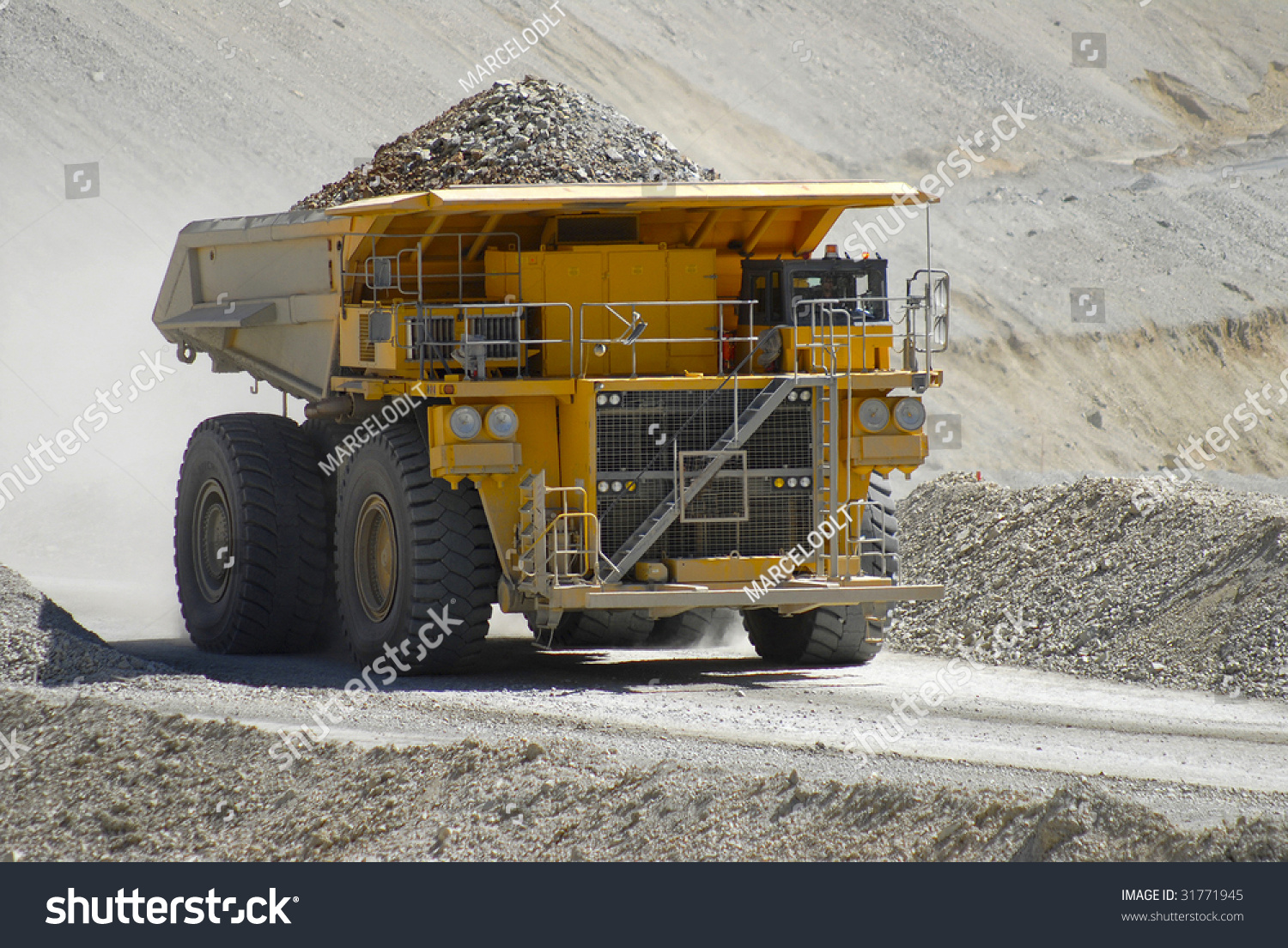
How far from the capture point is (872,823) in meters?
6.62

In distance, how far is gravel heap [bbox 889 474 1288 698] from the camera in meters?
11.1

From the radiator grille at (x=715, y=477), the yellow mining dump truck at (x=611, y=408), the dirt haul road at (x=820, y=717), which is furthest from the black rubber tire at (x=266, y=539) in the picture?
the radiator grille at (x=715, y=477)

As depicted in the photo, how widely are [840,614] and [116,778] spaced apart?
5.28m

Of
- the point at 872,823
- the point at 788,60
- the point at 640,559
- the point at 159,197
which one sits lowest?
the point at 872,823

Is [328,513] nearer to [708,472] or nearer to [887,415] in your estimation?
[708,472]

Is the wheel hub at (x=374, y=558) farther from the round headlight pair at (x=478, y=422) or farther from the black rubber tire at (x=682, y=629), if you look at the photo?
the black rubber tire at (x=682, y=629)

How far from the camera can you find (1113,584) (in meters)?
A: 12.5

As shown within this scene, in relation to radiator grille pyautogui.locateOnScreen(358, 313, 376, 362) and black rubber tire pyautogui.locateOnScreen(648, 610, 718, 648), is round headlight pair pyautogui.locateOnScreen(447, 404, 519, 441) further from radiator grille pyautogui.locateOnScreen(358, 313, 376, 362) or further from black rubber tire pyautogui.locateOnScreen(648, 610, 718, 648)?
black rubber tire pyautogui.locateOnScreen(648, 610, 718, 648)

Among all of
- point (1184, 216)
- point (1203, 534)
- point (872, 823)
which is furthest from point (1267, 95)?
point (872, 823)

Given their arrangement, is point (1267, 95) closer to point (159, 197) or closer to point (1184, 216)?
point (1184, 216)

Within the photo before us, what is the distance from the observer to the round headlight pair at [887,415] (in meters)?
10.9

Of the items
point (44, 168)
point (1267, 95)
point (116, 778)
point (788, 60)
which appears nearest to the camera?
point (116, 778)

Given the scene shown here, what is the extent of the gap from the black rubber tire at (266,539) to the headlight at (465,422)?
2.74 m

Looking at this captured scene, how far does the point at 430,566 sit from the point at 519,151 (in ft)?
13.2
